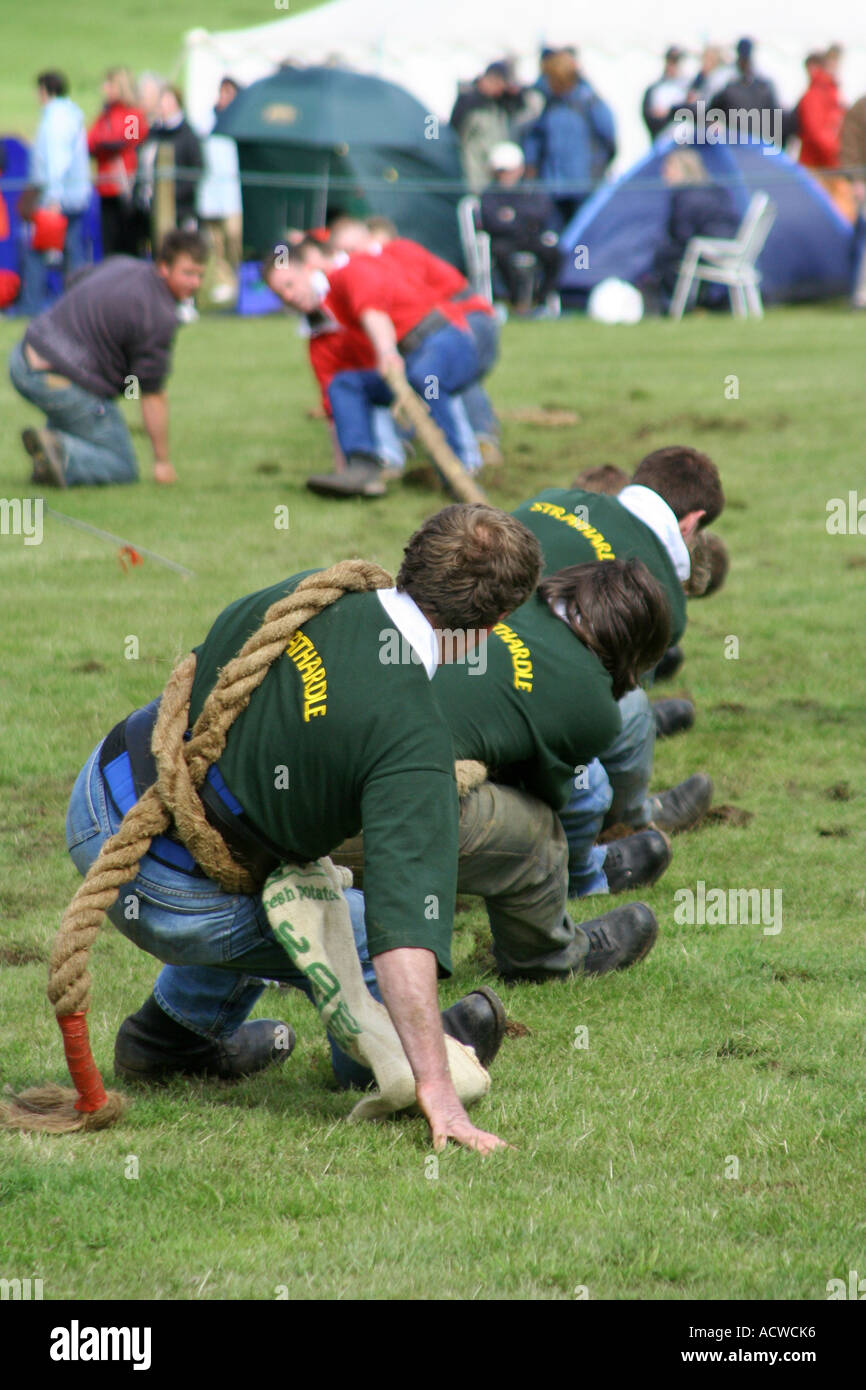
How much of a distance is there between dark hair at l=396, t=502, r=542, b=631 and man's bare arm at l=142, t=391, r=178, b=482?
6.97m

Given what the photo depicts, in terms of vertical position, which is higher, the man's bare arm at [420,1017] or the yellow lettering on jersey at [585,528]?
the yellow lettering on jersey at [585,528]

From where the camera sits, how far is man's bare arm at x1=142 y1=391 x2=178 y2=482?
10.2 meters

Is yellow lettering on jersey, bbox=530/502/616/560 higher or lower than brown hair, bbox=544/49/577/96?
lower

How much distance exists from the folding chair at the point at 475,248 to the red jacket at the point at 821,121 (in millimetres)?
4172

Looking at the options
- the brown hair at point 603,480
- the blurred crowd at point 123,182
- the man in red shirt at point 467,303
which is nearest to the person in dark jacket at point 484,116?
the blurred crowd at point 123,182

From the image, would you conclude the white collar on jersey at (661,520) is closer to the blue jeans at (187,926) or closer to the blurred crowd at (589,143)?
the blue jeans at (187,926)

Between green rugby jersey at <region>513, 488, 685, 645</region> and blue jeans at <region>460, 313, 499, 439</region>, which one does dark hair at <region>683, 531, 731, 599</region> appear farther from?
blue jeans at <region>460, 313, 499, 439</region>

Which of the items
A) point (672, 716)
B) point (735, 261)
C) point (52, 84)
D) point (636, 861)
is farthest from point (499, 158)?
point (636, 861)

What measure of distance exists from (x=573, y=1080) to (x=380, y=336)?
21.7 feet

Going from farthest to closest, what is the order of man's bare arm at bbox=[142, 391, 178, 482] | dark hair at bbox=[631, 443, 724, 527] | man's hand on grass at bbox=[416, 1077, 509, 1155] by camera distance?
man's bare arm at bbox=[142, 391, 178, 482] → dark hair at bbox=[631, 443, 724, 527] → man's hand on grass at bbox=[416, 1077, 509, 1155]

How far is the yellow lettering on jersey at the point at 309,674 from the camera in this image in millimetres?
3484

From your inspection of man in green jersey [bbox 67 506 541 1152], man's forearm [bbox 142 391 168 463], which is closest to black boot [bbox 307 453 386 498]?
man's forearm [bbox 142 391 168 463]

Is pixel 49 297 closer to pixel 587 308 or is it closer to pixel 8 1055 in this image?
pixel 587 308

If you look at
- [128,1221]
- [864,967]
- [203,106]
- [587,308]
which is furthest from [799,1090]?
[203,106]
